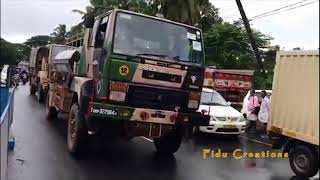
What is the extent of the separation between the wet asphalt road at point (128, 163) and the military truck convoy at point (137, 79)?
0.58m

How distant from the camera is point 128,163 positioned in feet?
30.5

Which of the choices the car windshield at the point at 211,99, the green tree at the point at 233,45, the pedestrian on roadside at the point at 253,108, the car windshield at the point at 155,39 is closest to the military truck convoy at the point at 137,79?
the car windshield at the point at 155,39

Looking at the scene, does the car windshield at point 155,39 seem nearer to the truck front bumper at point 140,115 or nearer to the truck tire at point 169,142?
the truck front bumper at point 140,115

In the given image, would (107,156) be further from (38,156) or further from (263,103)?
(263,103)

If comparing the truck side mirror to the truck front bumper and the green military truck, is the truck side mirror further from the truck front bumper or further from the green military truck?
the truck front bumper

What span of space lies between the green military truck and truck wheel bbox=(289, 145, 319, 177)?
1.75 meters

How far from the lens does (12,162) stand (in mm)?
8703

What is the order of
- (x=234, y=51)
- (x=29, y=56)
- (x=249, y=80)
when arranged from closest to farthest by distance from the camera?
(x=249, y=80) < (x=29, y=56) < (x=234, y=51)

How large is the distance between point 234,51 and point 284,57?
92.9 feet

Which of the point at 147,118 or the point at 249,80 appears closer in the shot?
the point at 147,118

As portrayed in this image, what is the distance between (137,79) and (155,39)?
0.83 meters

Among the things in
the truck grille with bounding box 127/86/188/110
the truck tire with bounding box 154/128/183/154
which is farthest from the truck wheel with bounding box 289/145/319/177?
the truck tire with bounding box 154/128/183/154

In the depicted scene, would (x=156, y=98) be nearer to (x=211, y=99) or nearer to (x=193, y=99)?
(x=193, y=99)

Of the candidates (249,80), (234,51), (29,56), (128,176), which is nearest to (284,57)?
(128,176)
